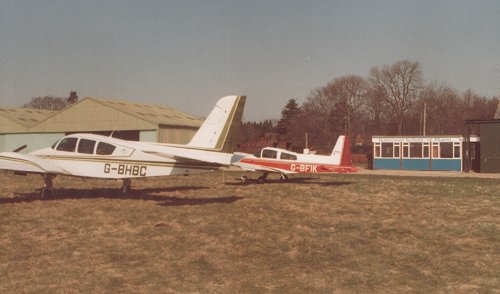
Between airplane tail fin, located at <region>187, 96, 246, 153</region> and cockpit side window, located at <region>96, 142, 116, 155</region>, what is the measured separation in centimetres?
266

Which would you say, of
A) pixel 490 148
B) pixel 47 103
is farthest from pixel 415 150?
pixel 47 103

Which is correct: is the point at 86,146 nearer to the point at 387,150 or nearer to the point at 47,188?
the point at 47,188

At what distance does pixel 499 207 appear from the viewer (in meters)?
13.8

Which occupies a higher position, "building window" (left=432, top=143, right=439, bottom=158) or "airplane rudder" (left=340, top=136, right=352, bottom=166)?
"building window" (left=432, top=143, right=439, bottom=158)

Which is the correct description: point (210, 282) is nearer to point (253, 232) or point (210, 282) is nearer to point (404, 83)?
point (253, 232)

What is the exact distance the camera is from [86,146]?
48.6 feet

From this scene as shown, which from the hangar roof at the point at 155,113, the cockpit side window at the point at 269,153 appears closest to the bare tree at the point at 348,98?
the hangar roof at the point at 155,113

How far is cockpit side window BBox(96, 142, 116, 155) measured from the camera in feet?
48.0

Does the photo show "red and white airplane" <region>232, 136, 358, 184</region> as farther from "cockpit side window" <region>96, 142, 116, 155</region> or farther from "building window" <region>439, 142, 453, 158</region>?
"building window" <region>439, 142, 453, 158</region>

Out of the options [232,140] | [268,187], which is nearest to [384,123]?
[268,187]

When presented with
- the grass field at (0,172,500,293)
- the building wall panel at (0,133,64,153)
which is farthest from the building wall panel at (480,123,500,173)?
the building wall panel at (0,133,64,153)

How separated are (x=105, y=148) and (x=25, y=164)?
2447mm

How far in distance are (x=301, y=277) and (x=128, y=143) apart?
990cm

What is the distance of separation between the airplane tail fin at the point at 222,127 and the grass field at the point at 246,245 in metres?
1.90
